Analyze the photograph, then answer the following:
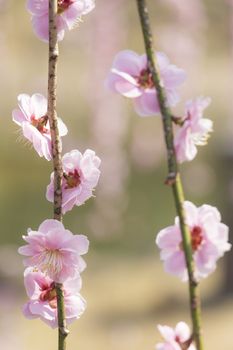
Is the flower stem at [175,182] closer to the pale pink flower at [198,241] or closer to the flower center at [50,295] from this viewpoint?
the pale pink flower at [198,241]

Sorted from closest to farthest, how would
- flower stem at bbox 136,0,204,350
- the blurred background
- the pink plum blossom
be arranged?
flower stem at bbox 136,0,204,350
the pink plum blossom
the blurred background

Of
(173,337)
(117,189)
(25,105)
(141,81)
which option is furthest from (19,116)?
(117,189)

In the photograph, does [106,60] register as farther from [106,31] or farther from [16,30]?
[16,30]

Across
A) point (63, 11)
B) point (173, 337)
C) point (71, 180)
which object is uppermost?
point (63, 11)

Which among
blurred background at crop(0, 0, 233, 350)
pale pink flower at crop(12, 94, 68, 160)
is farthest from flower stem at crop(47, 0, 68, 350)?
blurred background at crop(0, 0, 233, 350)

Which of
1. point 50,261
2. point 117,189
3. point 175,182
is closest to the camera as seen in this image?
point 175,182

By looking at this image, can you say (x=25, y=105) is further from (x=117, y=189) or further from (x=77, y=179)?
(x=117, y=189)

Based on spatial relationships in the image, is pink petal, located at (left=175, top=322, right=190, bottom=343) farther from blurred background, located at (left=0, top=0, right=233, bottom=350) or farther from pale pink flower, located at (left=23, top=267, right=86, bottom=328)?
blurred background, located at (left=0, top=0, right=233, bottom=350)

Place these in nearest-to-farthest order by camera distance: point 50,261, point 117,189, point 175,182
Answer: point 175,182 → point 50,261 → point 117,189
